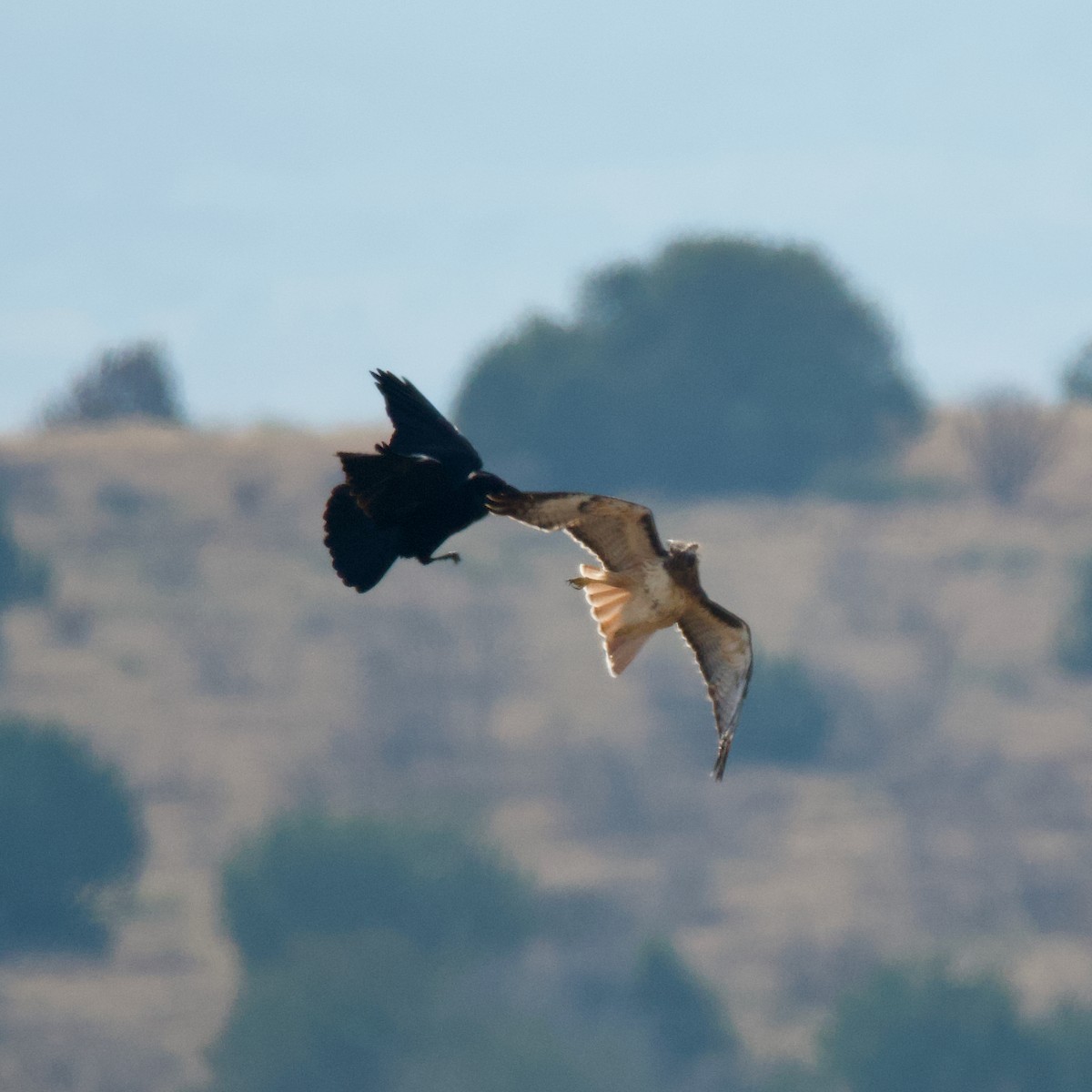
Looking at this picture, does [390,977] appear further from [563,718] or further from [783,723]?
[783,723]

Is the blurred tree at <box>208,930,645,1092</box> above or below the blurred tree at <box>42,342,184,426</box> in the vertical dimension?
below

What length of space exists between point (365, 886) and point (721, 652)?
75.7 metres

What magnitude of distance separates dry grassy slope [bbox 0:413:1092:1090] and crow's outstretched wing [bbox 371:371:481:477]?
65.3 metres

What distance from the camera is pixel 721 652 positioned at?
10.0m

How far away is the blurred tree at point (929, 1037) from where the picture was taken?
7756cm

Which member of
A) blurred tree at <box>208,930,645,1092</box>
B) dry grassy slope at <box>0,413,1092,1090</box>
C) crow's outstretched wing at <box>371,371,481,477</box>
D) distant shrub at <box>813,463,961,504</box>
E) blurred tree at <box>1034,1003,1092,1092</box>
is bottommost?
crow's outstretched wing at <box>371,371,481,477</box>

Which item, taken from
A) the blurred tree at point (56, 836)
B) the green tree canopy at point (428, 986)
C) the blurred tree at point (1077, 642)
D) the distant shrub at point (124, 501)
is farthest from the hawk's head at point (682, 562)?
the distant shrub at point (124, 501)

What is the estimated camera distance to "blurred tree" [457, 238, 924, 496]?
370 feet

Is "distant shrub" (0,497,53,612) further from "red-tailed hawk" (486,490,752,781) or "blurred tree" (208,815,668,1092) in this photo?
"red-tailed hawk" (486,490,752,781)

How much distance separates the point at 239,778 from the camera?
88000mm

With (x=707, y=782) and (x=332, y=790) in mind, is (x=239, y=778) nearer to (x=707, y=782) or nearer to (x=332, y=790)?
(x=332, y=790)

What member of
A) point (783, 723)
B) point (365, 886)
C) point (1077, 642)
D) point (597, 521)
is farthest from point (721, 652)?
point (1077, 642)

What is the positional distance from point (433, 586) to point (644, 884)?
17.6m

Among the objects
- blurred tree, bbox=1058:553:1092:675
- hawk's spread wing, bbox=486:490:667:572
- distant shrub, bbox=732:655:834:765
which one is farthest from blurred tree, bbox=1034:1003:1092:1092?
hawk's spread wing, bbox=486:490:667:572
